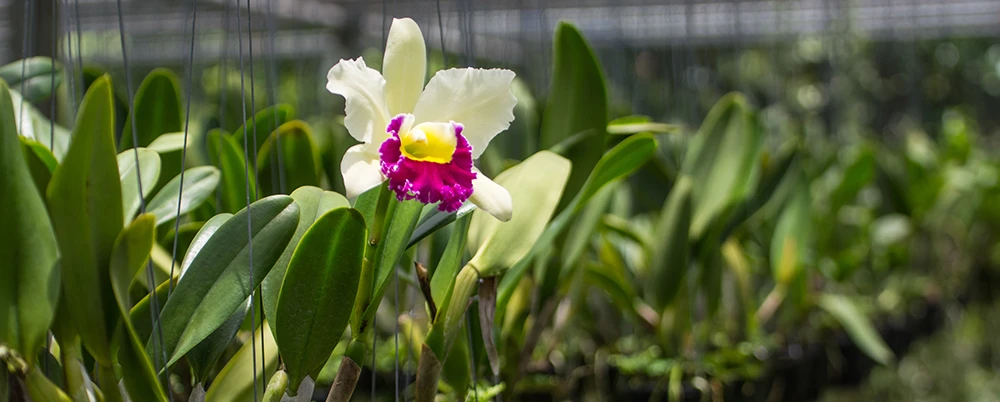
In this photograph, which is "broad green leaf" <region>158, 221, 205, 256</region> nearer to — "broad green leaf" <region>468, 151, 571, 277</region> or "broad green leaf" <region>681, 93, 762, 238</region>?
"broad green leaf" <region>468, 151, 571, 277</region>

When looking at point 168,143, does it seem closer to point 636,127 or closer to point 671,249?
point 636,127

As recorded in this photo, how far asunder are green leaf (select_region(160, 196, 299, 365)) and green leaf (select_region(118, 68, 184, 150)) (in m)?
0.31

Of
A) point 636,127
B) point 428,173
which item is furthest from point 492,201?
point 636,127

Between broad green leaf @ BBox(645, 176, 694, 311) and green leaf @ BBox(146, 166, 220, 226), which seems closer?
green leaf @ BBox(146, 166, 220, 226)

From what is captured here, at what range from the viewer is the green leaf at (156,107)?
0.75 meters

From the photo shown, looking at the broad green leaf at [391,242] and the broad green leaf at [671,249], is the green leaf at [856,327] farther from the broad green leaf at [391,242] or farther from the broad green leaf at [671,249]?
the broad green leaf at [391,242]

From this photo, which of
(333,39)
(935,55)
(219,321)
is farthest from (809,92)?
(219,321)

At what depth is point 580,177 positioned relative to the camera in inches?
31.2

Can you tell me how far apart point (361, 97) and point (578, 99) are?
37 centimetres

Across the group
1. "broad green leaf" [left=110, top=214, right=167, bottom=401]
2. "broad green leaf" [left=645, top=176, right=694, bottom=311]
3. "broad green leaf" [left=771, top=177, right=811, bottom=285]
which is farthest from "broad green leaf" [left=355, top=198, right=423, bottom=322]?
"broad green leaf" [left=771, top=177, right=811, bottom=285]

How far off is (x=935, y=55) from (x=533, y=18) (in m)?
1.31

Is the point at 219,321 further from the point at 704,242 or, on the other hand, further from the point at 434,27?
the point at 434,27

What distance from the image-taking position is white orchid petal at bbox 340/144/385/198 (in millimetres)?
452

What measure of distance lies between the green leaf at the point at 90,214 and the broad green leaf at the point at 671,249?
0.61 metres
